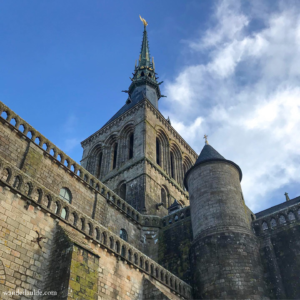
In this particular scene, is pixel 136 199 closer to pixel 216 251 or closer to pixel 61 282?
pixel 216 251

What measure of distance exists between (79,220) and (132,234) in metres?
8.91

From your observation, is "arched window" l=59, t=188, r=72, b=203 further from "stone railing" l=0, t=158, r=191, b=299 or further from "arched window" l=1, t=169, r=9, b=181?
"arched window" l=1, t=169, r=9, b=181

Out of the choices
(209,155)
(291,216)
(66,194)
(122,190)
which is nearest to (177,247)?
(209,155)

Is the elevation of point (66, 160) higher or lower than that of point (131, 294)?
higher

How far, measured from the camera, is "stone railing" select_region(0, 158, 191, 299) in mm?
11133

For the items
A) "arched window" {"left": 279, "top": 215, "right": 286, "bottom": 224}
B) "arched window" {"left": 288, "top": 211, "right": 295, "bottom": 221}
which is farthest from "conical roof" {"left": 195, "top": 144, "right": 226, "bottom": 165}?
"arched window" {"left": 288, "top": 211, "right": 295, "bottom": 221}

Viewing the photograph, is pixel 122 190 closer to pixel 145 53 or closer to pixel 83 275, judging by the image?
pixel 83 275

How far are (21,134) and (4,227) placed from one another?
23.5ft

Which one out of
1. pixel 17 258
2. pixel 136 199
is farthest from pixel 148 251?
pixel 17 258

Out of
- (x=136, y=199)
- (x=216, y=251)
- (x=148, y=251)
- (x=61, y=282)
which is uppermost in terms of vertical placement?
(x=136, y=199)

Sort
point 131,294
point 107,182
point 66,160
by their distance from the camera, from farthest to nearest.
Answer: point 107,182 < point 66,160 < point 131,294

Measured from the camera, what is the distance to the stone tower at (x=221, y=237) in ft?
49.7

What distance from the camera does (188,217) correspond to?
20.6m

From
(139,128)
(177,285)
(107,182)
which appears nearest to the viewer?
(177,285)
